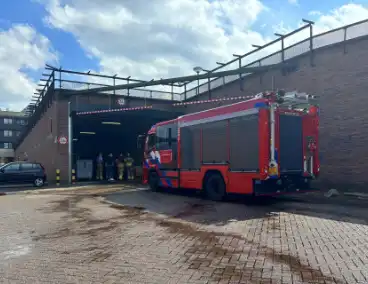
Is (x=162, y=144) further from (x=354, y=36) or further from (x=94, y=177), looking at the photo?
(x=94, y=177)

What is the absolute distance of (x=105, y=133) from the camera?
1136 inches

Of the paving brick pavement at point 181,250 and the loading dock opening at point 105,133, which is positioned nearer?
the paving brick pavement at point 181,250

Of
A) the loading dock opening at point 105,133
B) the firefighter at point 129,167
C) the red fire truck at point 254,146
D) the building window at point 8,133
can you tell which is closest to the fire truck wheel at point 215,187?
the red fire truck at point 254,146

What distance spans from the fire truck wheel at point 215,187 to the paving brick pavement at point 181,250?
2.55m

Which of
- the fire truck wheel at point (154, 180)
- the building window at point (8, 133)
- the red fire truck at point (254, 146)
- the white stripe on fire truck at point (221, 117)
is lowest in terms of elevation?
the fire truck wheel at point (154, 180)

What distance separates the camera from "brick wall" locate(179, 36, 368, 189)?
13.0 m

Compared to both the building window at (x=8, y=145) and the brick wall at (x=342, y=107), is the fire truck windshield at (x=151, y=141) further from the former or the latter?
the building window at (x=8, y=145)

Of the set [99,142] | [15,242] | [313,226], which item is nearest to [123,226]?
[15,242]

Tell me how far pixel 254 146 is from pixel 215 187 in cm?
232

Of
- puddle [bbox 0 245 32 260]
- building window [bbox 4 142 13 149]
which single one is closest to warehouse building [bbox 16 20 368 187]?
puddle [bbox 0 245 32 260]

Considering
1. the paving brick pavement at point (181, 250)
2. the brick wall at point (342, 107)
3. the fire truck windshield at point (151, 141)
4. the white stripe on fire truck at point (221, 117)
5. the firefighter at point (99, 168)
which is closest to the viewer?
the paving brick pavement at point (181, 250)

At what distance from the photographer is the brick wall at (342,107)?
1302cm

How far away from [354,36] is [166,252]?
462 inches

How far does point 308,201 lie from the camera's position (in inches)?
452
